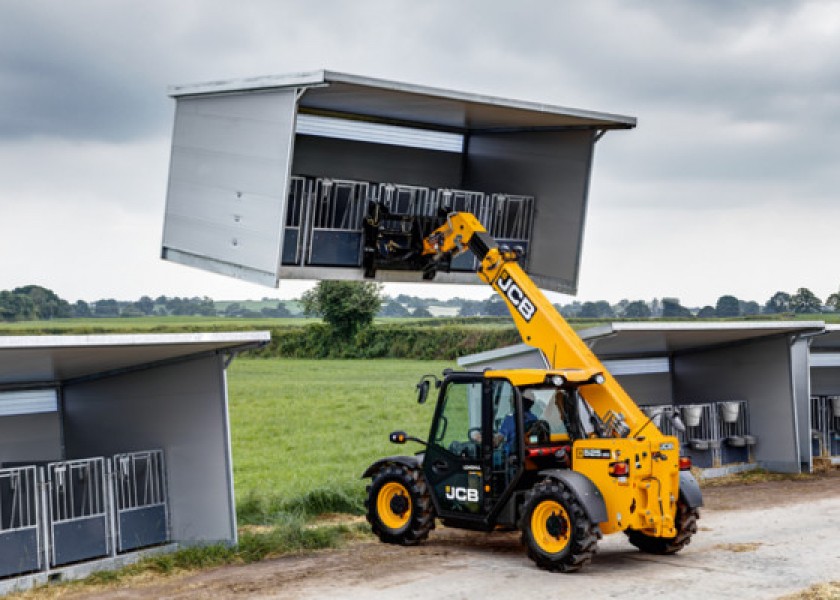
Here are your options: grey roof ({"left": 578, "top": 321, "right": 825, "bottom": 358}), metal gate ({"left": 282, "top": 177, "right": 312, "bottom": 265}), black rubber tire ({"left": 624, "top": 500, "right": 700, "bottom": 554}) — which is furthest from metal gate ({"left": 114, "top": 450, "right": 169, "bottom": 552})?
grey roof ({"left": 578, "top": 321, "right": 825, "bottom": 358})

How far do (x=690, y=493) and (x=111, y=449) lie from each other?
21.5 feet

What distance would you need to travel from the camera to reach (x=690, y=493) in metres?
10.5

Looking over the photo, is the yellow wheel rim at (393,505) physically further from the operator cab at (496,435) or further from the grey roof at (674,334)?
the grey roof at (674,334)

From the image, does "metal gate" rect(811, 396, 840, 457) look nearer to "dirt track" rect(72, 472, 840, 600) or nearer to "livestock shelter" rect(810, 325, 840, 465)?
"livestock shelter" rect(810, 325, 840, 465)

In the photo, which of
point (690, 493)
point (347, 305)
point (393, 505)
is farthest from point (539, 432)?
point (347, 305)

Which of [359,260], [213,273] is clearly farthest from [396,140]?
[213,273]

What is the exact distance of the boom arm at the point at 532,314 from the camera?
35.4 ft

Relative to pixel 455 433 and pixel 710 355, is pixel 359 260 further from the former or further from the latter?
pixel 710 355

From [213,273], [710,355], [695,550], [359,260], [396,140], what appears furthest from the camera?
[710,355]

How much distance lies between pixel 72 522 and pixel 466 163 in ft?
24.8

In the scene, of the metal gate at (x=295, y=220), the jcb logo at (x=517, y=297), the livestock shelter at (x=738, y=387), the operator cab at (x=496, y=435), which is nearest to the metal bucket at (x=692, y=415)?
the livestock shelter at (x=738, y=387)

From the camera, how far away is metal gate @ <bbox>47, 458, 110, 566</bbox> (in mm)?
10383

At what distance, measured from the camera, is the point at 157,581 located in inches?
Result: 400

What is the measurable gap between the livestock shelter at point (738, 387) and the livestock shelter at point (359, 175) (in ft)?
8.96
